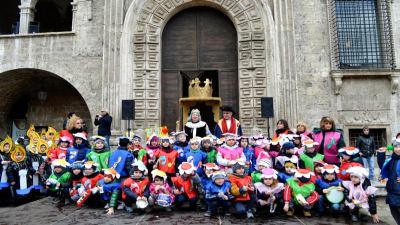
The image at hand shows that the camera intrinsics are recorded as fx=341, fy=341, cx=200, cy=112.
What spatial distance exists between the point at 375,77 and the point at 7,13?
1758 centimetres

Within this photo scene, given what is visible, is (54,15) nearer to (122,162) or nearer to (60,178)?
(60,178)

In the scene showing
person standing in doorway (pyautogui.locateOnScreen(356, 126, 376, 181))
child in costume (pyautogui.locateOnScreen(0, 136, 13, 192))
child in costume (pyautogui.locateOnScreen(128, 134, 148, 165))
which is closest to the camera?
child in costume (pyautogui.locateOnScreen(128, 134, 148, 165))

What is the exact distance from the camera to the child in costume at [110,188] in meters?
6.54

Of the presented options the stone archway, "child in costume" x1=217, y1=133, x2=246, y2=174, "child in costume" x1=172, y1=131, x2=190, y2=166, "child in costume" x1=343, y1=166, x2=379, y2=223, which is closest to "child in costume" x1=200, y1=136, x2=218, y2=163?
"child in costume" x1=217, y1=133, x2=246, y2=174

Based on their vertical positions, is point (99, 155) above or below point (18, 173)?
above

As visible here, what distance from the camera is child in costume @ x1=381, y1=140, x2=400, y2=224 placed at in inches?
212

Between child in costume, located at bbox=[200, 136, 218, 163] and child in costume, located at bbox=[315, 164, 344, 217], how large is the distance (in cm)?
206

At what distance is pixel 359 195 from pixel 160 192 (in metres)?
3.52

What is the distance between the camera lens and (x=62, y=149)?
778 cm

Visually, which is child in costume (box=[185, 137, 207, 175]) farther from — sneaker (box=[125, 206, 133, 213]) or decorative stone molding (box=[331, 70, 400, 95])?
decorative stone molding (box=[331, 70, 400, 95])

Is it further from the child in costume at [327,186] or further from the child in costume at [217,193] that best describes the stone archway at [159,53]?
the child in costume at [217,193]

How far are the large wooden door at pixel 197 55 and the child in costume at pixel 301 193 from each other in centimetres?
675

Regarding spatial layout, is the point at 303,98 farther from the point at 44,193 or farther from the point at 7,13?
the point at 7,13

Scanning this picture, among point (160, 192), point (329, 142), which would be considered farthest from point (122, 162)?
point (329, 142)
